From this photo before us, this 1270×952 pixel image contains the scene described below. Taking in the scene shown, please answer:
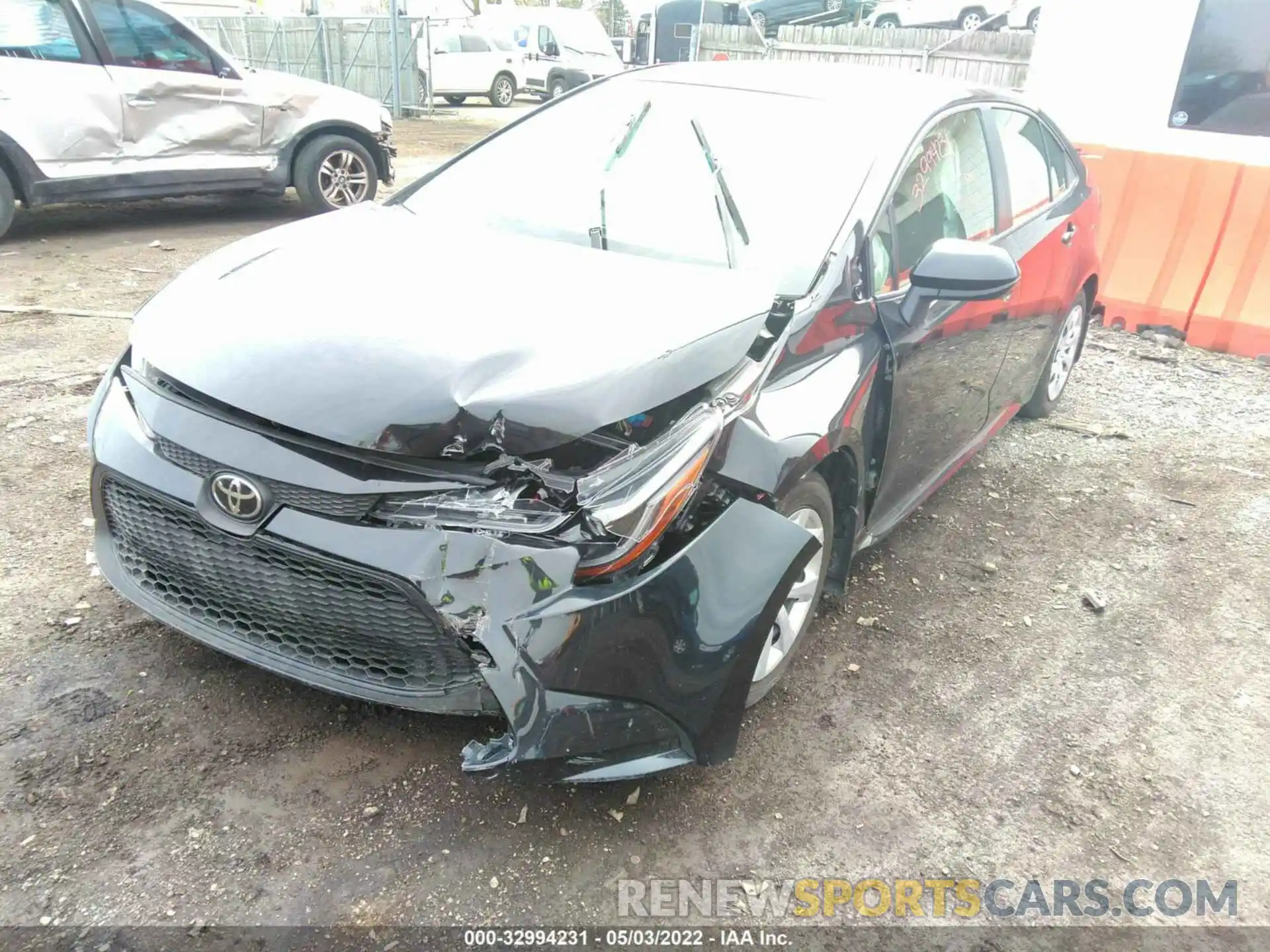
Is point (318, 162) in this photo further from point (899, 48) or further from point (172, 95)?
point (899, 48)

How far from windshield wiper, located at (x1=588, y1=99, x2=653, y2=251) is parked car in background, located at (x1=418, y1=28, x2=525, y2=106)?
18.3 metres

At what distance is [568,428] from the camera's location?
2.06 m

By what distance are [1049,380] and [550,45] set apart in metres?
19.6

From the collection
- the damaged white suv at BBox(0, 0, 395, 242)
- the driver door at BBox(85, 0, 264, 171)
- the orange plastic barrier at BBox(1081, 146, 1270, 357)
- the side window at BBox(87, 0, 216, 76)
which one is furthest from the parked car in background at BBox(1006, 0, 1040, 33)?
the side window at BBox(87, 0, 216, 76)

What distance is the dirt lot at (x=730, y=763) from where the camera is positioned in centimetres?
210

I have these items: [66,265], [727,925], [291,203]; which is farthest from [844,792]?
[291,203]

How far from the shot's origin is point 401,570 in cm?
199

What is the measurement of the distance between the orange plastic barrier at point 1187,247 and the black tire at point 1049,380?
1.34m

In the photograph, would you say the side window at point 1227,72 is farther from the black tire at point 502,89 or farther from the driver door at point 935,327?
the black tire at point 502,89

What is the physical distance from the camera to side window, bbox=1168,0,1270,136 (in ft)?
21.1

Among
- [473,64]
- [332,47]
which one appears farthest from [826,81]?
[473,64]

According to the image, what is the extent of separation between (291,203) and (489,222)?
7015mm

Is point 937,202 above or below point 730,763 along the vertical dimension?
above

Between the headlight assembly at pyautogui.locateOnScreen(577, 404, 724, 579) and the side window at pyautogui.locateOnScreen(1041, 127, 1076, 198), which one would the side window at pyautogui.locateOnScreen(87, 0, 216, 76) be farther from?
the headlight assembly at pyautogui.locateOnScreen(577, 404, 724, 579)
